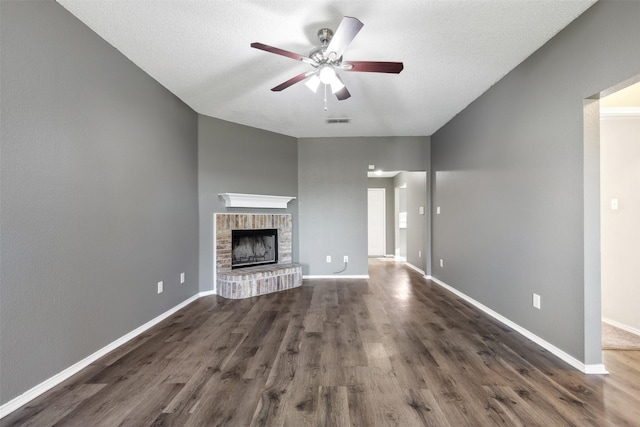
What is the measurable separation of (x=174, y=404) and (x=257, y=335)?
95 cm

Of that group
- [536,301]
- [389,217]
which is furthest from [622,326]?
[389,217]

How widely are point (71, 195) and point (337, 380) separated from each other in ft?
7.42

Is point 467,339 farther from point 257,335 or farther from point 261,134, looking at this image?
point 261,134

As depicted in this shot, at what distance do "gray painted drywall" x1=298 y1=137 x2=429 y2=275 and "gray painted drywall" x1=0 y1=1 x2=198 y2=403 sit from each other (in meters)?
2.46

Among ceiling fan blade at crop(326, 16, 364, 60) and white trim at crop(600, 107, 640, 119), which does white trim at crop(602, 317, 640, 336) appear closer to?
white trim at crop(600, 107, 640, 119)

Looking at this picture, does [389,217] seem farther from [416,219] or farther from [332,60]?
[332,60]

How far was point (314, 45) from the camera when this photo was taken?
2252 millimetres

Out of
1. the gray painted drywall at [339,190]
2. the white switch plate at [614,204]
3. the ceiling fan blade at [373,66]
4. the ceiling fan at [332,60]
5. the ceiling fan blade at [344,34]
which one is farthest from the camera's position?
the gray painted drywall at [339,190]

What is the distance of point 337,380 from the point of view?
1785mm

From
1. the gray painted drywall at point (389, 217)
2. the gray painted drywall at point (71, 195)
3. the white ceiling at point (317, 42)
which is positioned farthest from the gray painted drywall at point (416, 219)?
the gray painted drywall at point (71, 195)

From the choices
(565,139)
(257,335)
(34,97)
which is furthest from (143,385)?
(565,139)

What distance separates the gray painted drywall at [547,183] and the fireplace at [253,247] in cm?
299

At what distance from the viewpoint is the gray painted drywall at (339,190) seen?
4863mm

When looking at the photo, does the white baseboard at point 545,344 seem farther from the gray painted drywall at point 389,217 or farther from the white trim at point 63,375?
the gray painted drywall at point 389,217
